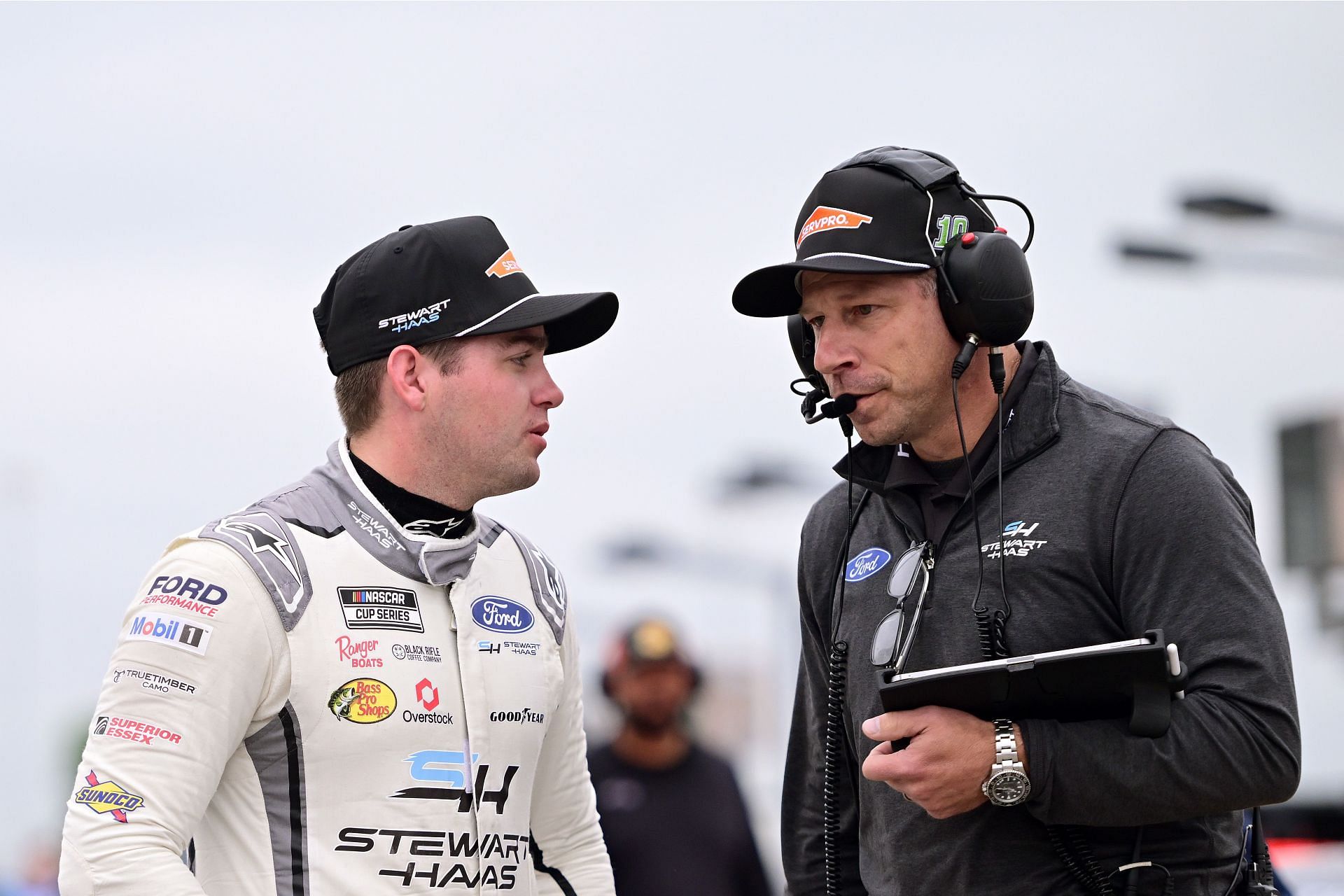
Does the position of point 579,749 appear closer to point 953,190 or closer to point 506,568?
point 506,568

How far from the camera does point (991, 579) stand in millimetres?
3318

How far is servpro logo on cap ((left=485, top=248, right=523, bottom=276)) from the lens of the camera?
3586 mm

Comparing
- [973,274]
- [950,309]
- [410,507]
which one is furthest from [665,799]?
[973,274]

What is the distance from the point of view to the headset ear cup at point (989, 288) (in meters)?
3.33

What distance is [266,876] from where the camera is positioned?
123 inches

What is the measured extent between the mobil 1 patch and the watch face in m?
1.20

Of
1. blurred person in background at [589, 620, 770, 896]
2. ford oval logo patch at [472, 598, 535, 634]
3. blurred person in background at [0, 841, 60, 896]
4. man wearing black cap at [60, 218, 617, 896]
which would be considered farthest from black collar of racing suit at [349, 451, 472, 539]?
blurred person in background at [0, 841, 60, 896]

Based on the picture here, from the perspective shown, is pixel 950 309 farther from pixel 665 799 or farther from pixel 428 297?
pixel 665 799

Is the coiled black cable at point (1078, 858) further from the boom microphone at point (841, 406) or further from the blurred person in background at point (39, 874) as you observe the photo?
the blurred person in background at point (39, 874)

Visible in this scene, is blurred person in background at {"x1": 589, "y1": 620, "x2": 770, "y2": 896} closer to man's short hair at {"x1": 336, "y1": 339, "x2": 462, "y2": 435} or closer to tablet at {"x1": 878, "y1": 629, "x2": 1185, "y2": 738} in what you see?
man's short hair at {"x1": 336, "y1": 339, "x2": 462, "y2": 435}

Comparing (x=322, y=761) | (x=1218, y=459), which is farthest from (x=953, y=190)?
(x=322, y=761)

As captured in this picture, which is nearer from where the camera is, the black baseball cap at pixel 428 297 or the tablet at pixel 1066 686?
the tablet at pixel 1066 686

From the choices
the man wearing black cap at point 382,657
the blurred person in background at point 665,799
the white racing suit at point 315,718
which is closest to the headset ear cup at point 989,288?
the man wearing black cap at point 382,657

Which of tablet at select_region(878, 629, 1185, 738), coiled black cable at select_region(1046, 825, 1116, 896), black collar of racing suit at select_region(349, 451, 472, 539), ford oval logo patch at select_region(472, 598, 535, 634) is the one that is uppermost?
black collar of racing suit at select_region(349, 451, 472, 539)
